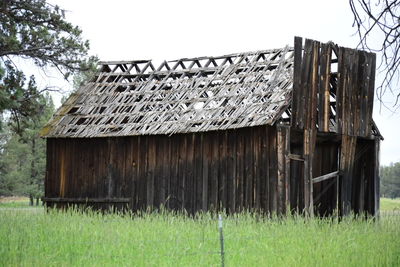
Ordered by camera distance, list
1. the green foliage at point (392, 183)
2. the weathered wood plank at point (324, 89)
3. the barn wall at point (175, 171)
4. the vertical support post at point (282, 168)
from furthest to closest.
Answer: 1. the green foliage at point (392, 183)
2. the weathered wood plank at point (324, 89)
3. the barn wall at point (175, 171)
4. the vertical support post at point (282, 168)

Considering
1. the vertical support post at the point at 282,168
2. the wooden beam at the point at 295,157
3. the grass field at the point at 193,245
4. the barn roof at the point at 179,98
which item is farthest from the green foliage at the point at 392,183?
the grass field at the point at 193,245

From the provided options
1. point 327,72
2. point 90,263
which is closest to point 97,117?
point 327,72

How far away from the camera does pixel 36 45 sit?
21672 millimetres

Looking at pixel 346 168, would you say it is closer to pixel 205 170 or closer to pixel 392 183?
pixel 205 170

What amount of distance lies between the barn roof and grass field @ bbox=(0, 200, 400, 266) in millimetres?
4574

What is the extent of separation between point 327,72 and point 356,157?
3.50 meters

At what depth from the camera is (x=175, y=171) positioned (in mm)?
22031

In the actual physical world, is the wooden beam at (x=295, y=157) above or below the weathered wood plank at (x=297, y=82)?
below

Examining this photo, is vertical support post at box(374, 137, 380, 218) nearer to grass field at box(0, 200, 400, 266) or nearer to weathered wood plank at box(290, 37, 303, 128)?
weathered wood plank at box(290, 37, 303, 128)

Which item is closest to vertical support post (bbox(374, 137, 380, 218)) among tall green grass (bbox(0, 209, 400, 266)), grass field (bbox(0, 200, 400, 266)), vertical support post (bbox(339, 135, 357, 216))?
vertical support post (bbox(339, 135, 357, 216))

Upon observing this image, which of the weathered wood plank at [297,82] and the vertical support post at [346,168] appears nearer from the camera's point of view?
the weathered wood plank at [297,82]

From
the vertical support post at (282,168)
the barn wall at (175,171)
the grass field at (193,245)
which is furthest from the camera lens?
the barn wall at (175,171)

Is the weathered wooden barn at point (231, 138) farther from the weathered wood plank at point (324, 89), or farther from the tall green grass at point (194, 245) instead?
the tall green grass at point (194, 245)

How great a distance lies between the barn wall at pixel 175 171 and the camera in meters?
19.6
